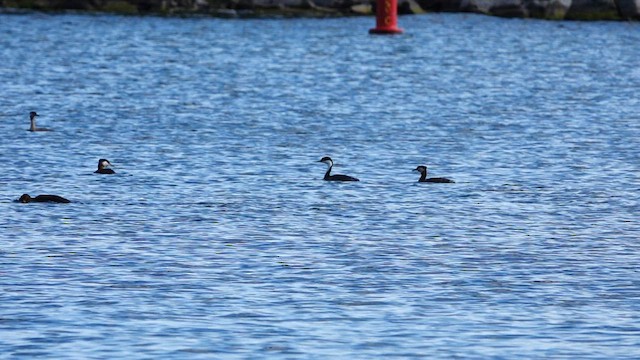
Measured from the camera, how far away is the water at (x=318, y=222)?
54.2 feet

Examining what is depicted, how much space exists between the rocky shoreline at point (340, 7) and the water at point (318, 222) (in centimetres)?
4145

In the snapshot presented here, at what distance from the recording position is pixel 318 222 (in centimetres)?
2355

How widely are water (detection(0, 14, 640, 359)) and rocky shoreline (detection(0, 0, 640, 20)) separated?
4145 cm

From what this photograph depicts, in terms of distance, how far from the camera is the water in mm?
16516

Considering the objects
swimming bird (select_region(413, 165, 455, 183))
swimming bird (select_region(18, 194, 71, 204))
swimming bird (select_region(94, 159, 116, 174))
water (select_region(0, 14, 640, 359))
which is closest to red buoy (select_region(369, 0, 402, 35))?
water (select_region(0, 14, 640, 359))

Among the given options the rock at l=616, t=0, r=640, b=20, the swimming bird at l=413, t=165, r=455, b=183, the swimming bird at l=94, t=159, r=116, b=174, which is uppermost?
the swimming bird at l=413, t=165, r=455, b=183

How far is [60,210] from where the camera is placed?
24.2m

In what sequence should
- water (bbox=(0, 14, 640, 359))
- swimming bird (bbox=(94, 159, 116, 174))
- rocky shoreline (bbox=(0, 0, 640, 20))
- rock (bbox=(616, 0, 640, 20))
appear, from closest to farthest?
water (bbox=(0, 14, 640, 359)), swimming bird (bbox=(94, 159, 116, 174)), rock (bbox=(616, 0, 640, 20)), rocky shoreline (bbox=(0, 0, 640, 20))

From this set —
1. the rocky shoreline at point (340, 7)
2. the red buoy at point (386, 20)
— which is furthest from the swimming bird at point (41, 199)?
the rocky shoreline at point (340, 7)

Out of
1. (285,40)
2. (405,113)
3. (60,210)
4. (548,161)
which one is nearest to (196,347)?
(60,210)

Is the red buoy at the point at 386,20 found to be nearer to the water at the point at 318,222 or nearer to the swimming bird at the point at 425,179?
the water at the point at 318,222

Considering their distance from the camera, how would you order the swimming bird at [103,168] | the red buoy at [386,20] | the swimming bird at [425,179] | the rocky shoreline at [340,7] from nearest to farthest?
the swimming bird at [425,179]
the swimming bird at [103,168]
the red buoy at [386,20]
the rocky shoreline at [340,7]

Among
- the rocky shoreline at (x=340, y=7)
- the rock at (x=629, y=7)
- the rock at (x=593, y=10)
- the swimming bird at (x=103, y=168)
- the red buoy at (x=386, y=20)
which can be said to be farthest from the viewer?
the rocky shoreline at (x=340, y=7)

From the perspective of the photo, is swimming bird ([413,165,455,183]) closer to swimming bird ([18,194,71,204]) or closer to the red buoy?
swimming bird ([18,194,71,204])
